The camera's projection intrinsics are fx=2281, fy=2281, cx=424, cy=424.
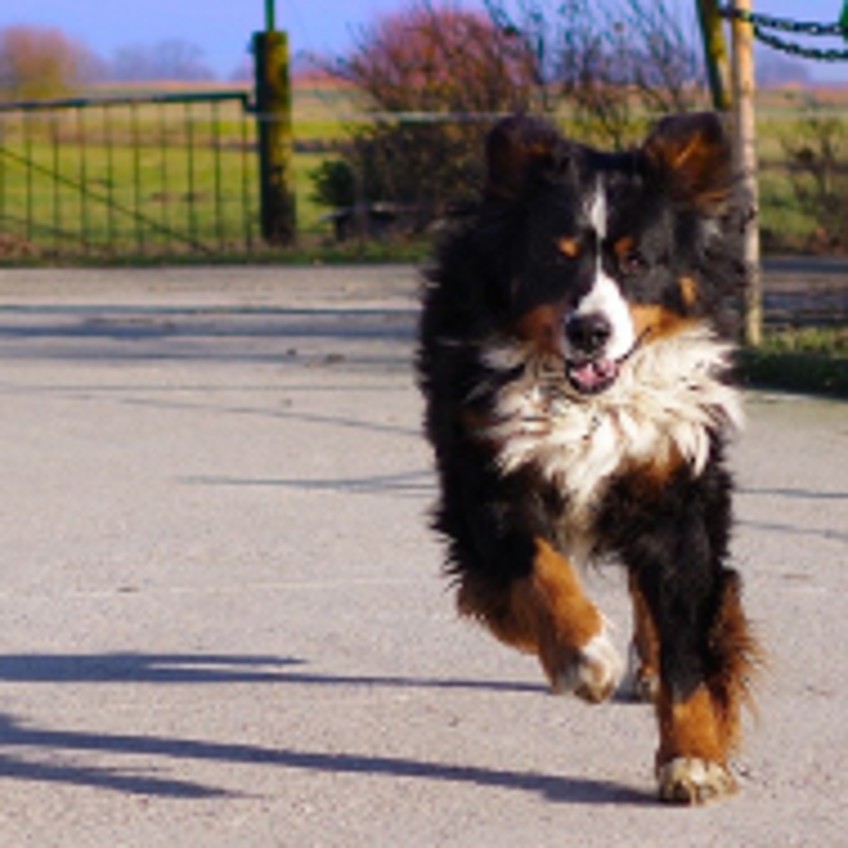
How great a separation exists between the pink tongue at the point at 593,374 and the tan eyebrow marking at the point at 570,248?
0.90ft

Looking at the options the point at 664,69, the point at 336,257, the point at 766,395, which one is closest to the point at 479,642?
the point at 766,395

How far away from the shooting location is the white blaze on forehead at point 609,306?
552cm

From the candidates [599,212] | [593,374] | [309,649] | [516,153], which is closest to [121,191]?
[309,649]

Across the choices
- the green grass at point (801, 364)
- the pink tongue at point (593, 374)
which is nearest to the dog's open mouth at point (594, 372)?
the pink tongue at point (593, 374)

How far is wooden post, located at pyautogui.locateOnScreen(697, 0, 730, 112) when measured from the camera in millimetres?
14154

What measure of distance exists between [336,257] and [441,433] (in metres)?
16.5

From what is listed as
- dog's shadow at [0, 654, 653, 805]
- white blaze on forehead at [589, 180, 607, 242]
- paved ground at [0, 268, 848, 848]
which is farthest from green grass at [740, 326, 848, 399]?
white blaze on forehead at [589, 180, 607, 242]

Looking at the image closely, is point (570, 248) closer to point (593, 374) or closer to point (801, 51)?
point (593, 374)

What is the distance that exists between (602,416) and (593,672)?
80 cm

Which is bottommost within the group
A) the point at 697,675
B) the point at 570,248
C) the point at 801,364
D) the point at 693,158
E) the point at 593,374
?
the point at 697,675

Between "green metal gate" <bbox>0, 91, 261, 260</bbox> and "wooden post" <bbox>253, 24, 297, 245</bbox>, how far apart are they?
230 millimetres

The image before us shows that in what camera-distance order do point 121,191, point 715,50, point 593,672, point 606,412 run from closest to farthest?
point 593,672, point 606,412, point 715,50, point 121,191

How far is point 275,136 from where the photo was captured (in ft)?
80.3

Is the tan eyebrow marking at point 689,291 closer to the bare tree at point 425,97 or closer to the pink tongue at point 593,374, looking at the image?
the pink tongue at point 593,374
